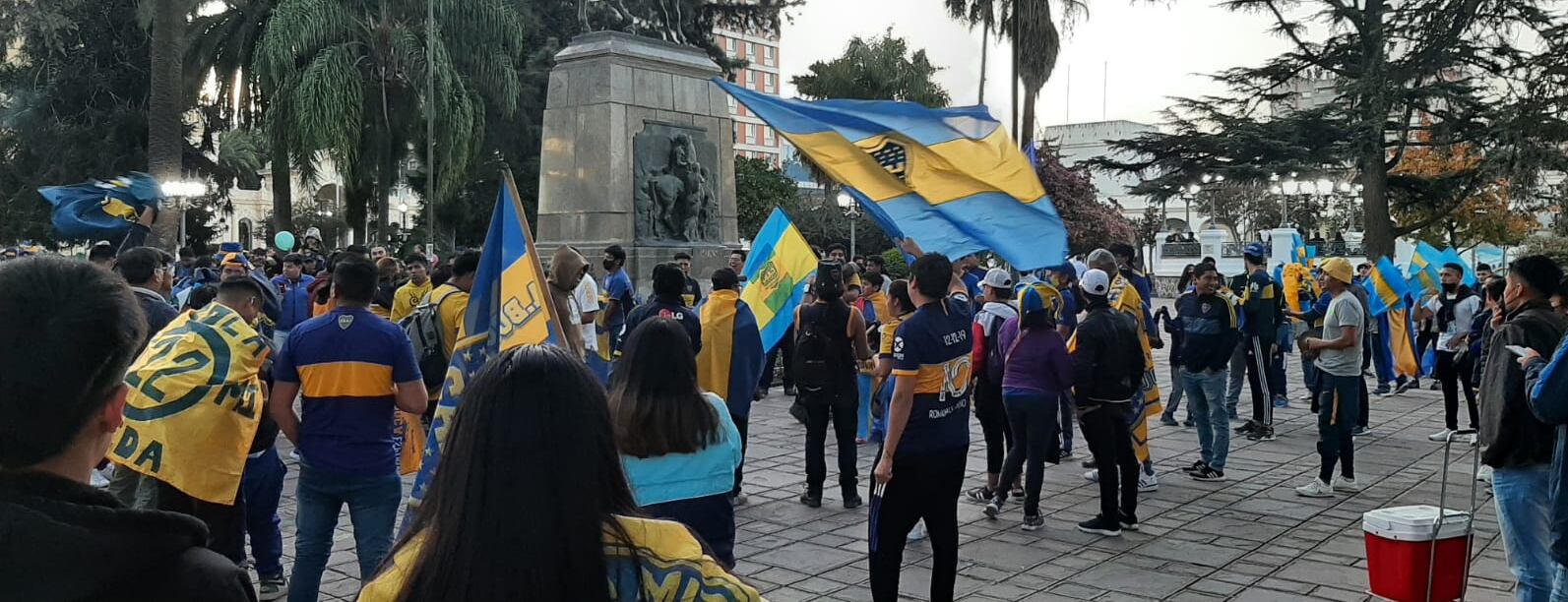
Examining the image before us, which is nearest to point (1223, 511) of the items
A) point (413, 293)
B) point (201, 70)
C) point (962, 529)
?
point (962, 529)

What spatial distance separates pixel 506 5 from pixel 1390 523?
89.1ft

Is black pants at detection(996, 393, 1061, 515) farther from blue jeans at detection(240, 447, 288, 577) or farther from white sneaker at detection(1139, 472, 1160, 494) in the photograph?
blue jeans at detection(240, 447, 288, 577)

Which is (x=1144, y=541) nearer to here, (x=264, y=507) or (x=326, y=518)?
(x=326, y=518)

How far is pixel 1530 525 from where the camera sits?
4691mm

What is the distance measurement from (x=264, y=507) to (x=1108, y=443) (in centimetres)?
475

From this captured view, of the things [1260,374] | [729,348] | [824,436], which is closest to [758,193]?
[1260,374]

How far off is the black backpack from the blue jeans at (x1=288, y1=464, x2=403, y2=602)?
3.54 meters

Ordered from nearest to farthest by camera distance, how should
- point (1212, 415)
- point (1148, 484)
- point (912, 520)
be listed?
point (912, 520), point (1148, 484), point (1212, 415)

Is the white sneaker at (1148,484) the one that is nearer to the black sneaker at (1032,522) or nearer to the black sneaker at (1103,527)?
the black sneaker at (1103,527)

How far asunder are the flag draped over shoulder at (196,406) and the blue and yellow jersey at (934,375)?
2.76 m

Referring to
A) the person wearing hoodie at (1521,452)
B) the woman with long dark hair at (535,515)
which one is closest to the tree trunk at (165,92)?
the person wearing hoodie at (1521,452)

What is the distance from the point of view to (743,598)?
2.01 meters

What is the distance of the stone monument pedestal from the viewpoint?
53.3 ft

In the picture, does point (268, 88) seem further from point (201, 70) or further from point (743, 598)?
point (743, 598)
